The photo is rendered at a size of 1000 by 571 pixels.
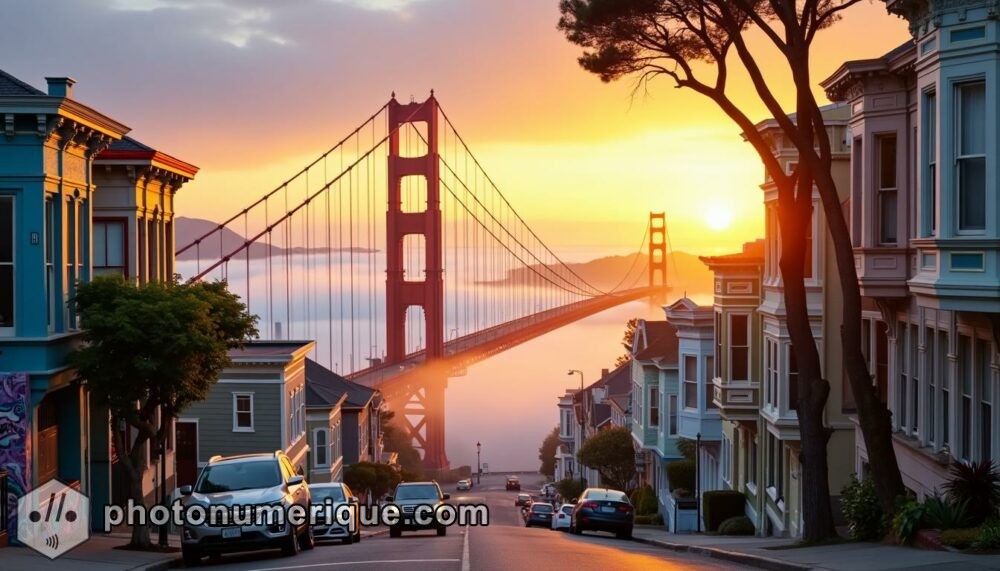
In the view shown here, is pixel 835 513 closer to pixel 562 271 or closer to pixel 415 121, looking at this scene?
pixel 415 121

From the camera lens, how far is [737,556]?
70.8 feet

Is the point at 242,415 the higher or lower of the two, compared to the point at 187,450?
higher

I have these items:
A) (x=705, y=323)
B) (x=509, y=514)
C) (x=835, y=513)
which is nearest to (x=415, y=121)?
(x=509, y=514)

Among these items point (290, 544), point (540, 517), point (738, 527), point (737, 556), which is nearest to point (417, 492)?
point (738, 527)

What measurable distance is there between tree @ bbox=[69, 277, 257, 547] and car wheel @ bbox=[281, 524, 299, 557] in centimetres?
443

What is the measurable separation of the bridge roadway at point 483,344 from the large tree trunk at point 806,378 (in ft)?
173

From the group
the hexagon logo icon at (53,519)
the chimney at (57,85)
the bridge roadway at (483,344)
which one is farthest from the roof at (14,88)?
the bridge roadway at (483,344)

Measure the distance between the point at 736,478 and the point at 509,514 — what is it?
34.6 metres

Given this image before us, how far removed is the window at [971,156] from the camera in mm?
17828

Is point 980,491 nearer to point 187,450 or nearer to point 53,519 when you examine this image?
point 53,519

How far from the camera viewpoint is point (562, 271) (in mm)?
161375

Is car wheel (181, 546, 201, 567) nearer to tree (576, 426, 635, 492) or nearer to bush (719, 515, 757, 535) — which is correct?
bush (719, 515, 757, 535)

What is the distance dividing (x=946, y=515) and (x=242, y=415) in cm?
3019

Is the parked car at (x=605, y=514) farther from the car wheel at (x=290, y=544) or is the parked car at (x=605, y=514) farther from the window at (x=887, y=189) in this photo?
the car wheel at (x=290, y=544)
